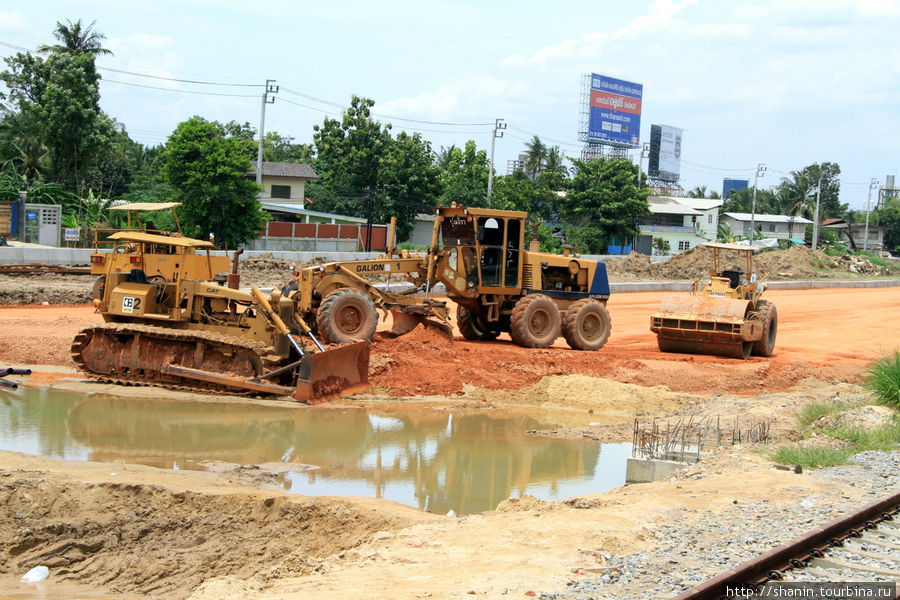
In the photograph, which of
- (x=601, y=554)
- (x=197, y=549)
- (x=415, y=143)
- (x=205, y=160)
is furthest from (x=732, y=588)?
(x=415, y=143)

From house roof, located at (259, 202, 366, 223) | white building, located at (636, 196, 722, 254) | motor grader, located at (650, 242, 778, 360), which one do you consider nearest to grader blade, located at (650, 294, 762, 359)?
motor grader, located at (650, 242, 778, 360)

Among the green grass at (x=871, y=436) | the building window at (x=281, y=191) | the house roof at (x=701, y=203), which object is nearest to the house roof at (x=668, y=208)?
the house roof at (x=701, y=203)

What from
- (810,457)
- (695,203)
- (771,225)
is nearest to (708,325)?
(810,457)

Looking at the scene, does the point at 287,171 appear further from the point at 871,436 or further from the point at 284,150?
the point at 871,436

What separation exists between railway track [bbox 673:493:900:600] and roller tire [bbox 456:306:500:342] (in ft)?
42.9

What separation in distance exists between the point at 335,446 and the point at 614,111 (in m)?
84.8

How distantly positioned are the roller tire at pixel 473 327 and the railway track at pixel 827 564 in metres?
13.1

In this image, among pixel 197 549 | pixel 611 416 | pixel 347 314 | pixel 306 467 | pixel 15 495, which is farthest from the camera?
pixel 347 314

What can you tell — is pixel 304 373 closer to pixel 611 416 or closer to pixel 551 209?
pixel 611 416

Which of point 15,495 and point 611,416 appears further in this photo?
point 611,416

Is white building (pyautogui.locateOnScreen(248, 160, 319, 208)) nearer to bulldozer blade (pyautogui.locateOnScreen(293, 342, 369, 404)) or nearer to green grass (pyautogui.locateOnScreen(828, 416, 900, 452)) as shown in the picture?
bulldozer blade (pyautogui.locateOnScreen(293, 342, 369, 404))

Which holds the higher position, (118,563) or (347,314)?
(347,314)

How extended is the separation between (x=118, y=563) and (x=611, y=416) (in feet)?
30.9

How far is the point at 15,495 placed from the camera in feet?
27.5
